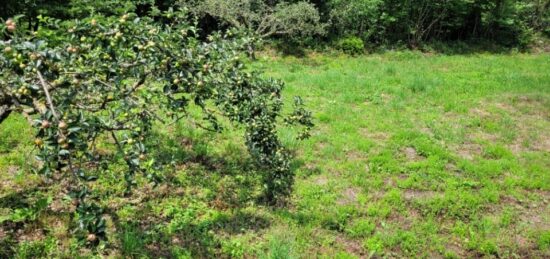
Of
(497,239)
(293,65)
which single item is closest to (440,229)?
(497,239)

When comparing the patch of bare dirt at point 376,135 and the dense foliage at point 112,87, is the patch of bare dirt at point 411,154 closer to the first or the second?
the patch of bare dirt at point 376,135

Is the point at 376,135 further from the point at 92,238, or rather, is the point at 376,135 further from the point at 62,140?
the point at 62,140

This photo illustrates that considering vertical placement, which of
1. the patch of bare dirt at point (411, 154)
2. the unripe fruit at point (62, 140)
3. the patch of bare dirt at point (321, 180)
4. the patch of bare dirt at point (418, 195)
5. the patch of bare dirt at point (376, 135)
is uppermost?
the unripe fruit at point (62, 140)

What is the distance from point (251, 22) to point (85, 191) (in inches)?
463

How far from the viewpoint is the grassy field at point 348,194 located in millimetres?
4742

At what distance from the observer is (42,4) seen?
1016cm

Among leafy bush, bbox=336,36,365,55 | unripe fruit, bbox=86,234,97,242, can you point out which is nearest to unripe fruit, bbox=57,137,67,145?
unripe fruit, bbox=86,234,97,242

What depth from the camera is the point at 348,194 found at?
231 inches

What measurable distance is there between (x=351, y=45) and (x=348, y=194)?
10237mm

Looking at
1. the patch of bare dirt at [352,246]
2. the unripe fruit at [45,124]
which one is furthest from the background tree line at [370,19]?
the unripe fruit at [45,124]

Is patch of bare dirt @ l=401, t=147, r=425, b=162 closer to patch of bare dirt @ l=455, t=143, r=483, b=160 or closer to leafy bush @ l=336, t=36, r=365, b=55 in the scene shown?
patch of bare dirt @ l=455, t=143, r=483, b=160

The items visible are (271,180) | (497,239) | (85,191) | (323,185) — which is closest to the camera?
(85,191)

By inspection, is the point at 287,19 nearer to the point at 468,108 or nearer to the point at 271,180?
the point at 468,108

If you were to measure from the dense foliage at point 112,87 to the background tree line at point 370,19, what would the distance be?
741cm
